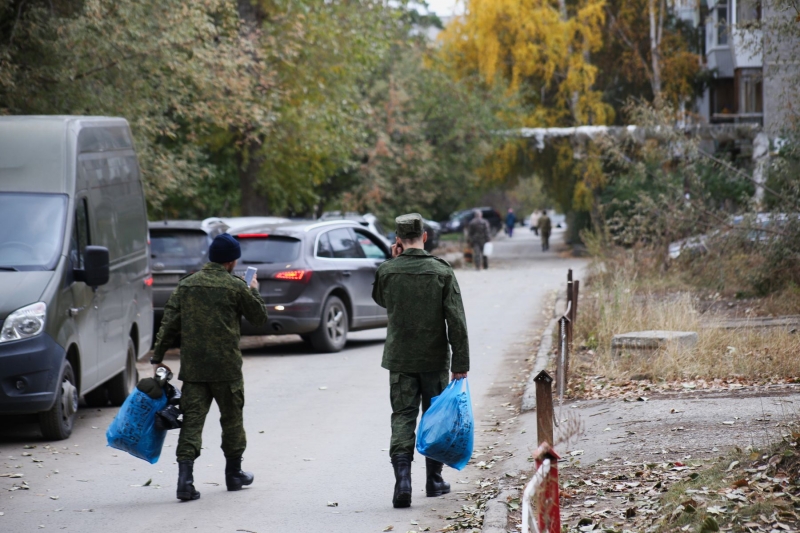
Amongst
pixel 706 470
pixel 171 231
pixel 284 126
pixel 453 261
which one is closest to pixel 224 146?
pixel 284 126

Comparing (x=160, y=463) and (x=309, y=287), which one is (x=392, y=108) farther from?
(x=160, y=463)

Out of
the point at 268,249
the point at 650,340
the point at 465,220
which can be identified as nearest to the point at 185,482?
the point at 650,340

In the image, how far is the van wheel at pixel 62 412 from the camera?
29.0ft

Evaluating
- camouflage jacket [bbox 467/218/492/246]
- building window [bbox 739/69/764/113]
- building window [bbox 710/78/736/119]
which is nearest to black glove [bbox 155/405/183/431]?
camouflage jacket [bbox 467/218/492/246]

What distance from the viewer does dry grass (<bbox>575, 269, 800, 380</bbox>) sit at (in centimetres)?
1019

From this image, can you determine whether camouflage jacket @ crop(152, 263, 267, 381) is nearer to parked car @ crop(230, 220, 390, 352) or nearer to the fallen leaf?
the fallen leaf

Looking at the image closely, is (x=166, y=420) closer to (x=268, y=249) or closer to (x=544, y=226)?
(x=268, y=249)

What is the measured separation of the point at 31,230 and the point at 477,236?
2511 centimetres

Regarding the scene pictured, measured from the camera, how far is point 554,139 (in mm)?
38469

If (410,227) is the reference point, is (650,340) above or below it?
below

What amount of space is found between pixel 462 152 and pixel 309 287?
28.5m

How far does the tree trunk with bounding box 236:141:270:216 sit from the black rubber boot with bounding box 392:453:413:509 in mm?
21962

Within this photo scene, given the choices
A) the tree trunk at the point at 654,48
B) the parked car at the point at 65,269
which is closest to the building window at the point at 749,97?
the tree trunk at the point at 654,48

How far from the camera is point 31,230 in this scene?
9281 mm
